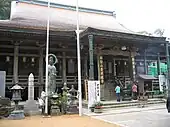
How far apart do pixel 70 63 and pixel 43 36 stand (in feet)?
11.8

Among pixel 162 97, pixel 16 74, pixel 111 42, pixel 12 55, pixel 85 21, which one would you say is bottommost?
pixel 162 97

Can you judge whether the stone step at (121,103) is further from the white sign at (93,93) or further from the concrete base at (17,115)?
the concrete base at (17,115)

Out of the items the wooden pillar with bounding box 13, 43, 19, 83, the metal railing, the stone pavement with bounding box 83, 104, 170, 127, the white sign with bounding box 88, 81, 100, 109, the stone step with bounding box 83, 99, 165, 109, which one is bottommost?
the stone pavement with bounding box 83, 104, 170, 127

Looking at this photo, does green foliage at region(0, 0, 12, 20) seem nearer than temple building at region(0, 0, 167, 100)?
No

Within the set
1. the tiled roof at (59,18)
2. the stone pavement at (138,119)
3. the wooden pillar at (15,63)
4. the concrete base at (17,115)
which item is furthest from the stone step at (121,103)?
the tiled roof at (59,18)

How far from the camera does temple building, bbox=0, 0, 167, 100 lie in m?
13.6

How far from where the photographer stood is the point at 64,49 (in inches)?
632

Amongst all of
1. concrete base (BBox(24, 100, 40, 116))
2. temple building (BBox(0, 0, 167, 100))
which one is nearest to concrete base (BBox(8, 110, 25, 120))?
concrete base (BBox(24, 100, 40, 116))

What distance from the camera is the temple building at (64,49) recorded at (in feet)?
44.6

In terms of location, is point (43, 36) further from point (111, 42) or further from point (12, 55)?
point (111, 42)

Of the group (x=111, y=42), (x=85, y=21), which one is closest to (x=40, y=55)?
(x=111, y=42)

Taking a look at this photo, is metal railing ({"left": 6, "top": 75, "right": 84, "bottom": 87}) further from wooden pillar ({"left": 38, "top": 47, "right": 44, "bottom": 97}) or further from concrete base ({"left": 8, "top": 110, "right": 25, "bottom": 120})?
concrete base ({"left": 8, "top": 110, "right": 25, "bottom": 120})

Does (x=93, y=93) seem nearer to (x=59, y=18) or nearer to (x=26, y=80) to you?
(x=26, y=80)

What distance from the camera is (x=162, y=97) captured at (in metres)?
15.1
